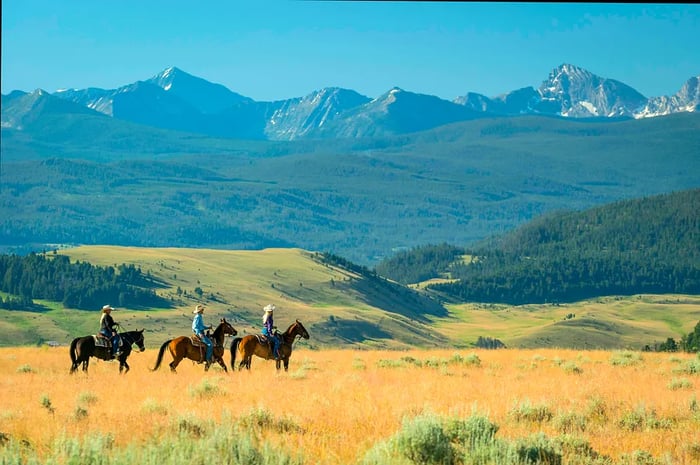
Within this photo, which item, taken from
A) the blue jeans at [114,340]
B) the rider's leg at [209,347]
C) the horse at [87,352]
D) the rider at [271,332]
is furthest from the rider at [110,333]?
the rider at [271,332]

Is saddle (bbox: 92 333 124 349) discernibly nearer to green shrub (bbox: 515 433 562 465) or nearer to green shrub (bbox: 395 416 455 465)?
green shrub (bbox: 395 416 455 465)

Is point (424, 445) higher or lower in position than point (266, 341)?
higher

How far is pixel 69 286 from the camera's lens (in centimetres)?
18488

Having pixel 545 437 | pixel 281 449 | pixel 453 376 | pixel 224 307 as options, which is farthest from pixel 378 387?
pixel 224 307

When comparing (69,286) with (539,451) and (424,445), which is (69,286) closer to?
(424,445)

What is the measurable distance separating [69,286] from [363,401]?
571 ft

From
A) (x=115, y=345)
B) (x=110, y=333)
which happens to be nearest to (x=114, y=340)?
(x=115, y=345)

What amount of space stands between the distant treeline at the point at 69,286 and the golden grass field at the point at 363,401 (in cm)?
15067

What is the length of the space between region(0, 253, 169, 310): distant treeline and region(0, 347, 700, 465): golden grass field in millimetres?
150669

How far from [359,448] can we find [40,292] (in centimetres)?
18180

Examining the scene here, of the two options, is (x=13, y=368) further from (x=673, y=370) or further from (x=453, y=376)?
(x=673, y=370)

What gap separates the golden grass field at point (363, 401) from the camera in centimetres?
1552

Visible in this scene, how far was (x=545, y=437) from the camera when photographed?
15031mm

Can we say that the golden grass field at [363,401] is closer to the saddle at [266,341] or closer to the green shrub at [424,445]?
the green shrub at [424,445]
